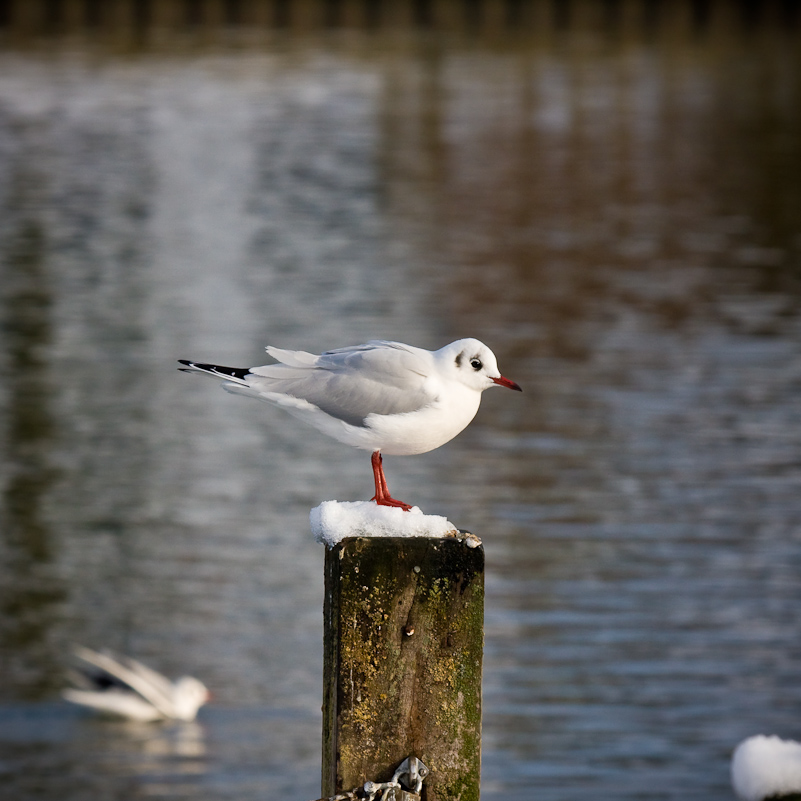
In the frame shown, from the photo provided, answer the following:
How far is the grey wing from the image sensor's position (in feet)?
16.8

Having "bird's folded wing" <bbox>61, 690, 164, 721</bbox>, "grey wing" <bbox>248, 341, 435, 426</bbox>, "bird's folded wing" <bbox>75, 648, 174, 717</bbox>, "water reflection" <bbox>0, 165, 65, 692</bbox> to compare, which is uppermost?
"grey wing" <bbox>248, 341, 435, 426</bbox>

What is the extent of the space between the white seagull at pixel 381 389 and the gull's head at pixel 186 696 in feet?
24.7

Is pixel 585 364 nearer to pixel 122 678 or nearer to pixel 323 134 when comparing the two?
pixel 122 678

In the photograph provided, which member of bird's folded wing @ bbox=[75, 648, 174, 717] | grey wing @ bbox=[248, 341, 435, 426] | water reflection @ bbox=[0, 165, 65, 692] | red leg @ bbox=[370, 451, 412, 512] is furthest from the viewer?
water reflection @ bbox=[0, 165, 65, 692]

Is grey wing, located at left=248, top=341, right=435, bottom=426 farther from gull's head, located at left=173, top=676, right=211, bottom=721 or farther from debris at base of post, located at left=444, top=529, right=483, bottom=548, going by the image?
gull's head, located at left=173, top=676, right=211, bottom=721

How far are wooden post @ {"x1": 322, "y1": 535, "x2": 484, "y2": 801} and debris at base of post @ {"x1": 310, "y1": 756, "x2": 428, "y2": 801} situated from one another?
2 centimetres

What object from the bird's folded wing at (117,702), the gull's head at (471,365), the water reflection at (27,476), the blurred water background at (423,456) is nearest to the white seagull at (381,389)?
the gull's head at (471,365)

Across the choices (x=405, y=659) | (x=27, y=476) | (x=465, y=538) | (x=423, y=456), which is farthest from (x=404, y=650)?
(x=27, y=476)

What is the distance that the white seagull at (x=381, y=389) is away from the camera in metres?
5.06

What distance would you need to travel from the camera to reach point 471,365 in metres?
5.04

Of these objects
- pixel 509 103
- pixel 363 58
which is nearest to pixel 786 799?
pixel 509 103

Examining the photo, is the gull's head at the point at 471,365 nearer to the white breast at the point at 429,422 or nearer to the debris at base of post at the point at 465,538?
the white breast at the point at 429,422

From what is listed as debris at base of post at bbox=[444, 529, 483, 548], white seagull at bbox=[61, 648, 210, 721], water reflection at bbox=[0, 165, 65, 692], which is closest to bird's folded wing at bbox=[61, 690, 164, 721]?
white seagull at bbox=[61, 648, 210, 721]

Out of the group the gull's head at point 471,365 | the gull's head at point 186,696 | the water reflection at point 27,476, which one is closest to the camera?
the gull's head at point 471,365
